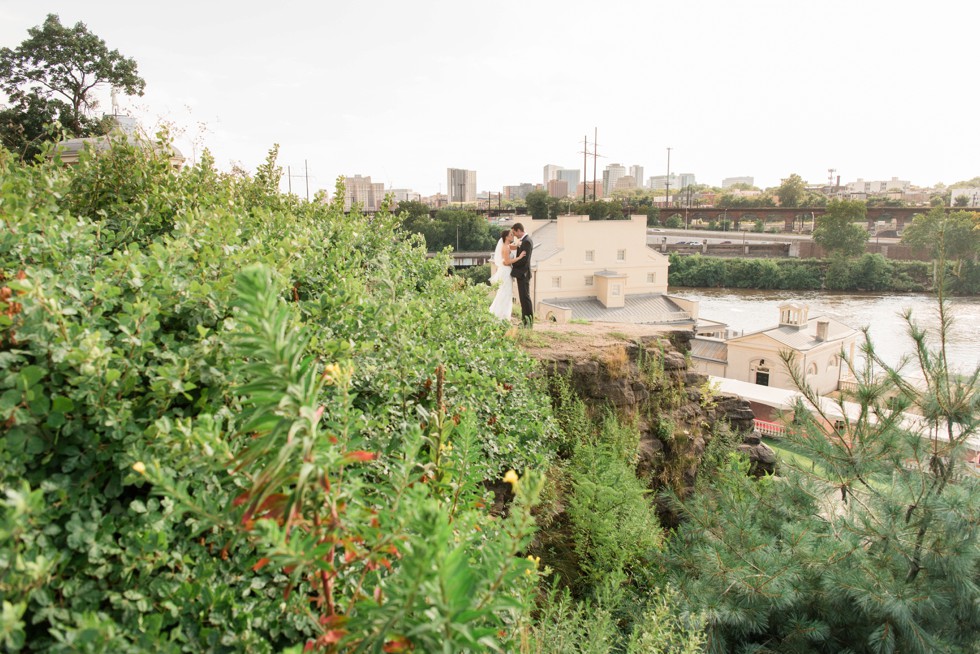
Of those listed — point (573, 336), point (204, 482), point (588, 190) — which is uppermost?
point (588, 190)

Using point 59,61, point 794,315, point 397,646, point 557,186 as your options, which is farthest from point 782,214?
point 397,646

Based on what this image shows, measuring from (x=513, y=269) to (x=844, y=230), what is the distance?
58.7 meters

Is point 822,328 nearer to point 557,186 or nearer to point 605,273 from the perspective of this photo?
point 605,273

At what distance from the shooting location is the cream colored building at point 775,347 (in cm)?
2345

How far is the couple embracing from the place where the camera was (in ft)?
24.0

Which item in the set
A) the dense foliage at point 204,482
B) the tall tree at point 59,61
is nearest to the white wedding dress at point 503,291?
the dense foliage at point 204,482

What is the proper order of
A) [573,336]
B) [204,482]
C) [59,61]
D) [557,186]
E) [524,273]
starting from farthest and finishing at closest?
1. [557,186]
2. [59,61]
3. [524,273]
4. [573,336]
5. [204,482]

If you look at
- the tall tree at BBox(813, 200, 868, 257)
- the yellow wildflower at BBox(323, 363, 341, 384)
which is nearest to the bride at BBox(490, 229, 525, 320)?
the yellow wildflower at BBox(323, 363, 341, 384)

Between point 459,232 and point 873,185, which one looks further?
point 873,185

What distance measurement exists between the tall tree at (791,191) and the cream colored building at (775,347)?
57375 millimetres

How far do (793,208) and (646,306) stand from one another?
4756 cm

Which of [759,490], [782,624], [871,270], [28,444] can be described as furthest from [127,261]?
[871,270]

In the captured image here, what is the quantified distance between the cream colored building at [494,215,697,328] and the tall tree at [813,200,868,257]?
32.7 metres

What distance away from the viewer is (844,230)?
55531mm
